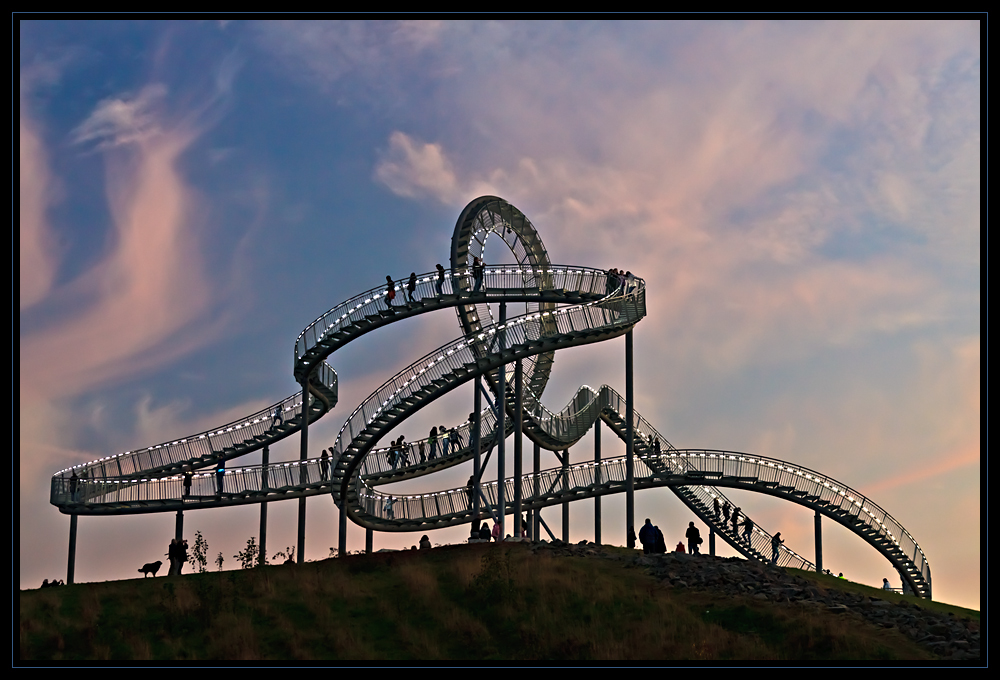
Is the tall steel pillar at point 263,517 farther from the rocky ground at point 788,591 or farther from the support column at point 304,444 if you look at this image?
the rocky ground at point 788,591

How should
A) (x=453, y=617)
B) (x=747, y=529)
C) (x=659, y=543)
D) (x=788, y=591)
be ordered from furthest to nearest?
(x=747, y=529)
(x=659, y=543)
(x=788, y=591)
(x=453, y=617)

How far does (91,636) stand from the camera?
88.9ft

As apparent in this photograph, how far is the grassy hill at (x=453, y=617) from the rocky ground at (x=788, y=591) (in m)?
0.15

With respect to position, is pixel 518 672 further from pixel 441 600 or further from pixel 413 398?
pixel 413 398

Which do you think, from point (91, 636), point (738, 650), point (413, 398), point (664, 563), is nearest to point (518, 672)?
point (738, 650)

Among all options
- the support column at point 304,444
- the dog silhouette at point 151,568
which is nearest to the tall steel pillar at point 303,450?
the support column at point 304,444

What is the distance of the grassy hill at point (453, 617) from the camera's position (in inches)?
1017

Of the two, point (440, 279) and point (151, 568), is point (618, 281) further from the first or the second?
point (151, 568)

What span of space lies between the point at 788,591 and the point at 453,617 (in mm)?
8540

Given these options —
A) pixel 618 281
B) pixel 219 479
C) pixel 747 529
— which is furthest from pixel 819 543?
pixel 219 479

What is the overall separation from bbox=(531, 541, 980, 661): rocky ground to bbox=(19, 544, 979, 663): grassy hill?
15cm

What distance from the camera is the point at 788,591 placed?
30234 mm

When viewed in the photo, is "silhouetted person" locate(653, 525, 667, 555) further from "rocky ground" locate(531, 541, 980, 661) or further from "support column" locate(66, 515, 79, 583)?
"support column" locate(66, 515, 79, 583)

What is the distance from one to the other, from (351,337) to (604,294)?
8.92m
